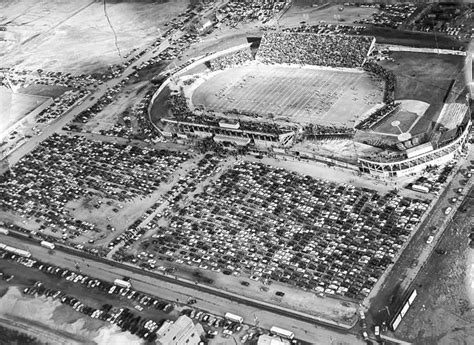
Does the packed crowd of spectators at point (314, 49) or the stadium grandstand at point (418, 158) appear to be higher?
the packed crowd of spectators at point (314, 49)

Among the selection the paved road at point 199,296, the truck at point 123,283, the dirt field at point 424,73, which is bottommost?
the paved road at point 199,296

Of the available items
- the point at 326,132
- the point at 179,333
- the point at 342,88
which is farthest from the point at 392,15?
the point at 179,333

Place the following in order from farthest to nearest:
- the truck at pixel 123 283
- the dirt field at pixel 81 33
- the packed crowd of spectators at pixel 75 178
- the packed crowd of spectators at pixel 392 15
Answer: the dirt field at pixel 81 33, the packed crowd of spectators at pixel 392 15, the packed crowd of spectators at pixel 75 178, the truck at pixel 123 283

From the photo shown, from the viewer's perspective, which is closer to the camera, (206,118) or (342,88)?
(206,118)

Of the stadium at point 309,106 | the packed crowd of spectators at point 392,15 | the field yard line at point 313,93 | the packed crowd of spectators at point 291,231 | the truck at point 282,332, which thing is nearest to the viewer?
the truck at point 282,332

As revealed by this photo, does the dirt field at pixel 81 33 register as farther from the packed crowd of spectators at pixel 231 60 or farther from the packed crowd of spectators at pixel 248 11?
the packed crowd of spectators at pixel 231 60

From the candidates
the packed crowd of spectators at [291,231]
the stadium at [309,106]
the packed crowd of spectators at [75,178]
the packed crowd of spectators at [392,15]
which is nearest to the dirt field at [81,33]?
the stadium at [309,106]

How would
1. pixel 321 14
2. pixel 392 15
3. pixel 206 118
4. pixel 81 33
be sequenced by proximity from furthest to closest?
pixel 81 33, pixel 321 14, pixel 392 15, pixel 206 118

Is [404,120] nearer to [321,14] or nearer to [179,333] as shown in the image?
[321,14]
